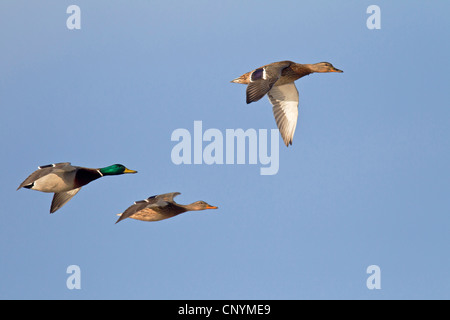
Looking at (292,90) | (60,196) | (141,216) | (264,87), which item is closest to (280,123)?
(292,90)

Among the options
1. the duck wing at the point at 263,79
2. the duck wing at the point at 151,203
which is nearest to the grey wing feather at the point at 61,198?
the duck wing at the point at 151,203

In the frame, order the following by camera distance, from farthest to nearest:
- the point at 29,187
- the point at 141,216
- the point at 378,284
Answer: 1. the point at 378,284
2. the point at 141,216
3. the point at 29,187

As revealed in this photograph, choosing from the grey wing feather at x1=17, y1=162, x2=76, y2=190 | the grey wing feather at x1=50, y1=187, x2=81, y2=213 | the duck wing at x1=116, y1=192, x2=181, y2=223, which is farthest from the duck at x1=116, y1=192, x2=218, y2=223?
the grey wing feather at x1=17, y1=162, x2=76, y2=190

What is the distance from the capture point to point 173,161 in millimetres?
16125

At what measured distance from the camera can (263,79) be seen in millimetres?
15547

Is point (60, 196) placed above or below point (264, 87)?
below

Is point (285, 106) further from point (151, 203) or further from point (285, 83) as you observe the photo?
point (151, 203)

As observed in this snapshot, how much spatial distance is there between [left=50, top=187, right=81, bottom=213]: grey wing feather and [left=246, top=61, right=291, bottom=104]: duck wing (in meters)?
4.32

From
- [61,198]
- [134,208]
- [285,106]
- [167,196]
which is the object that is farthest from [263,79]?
[61,198]

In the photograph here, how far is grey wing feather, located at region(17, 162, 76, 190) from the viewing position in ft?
49.2

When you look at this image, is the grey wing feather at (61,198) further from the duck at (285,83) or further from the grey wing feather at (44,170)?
the duck at (285,83)

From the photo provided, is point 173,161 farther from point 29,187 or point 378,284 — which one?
point 378,284

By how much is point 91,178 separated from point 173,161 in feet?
5.39

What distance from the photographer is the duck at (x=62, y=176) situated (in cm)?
1502
